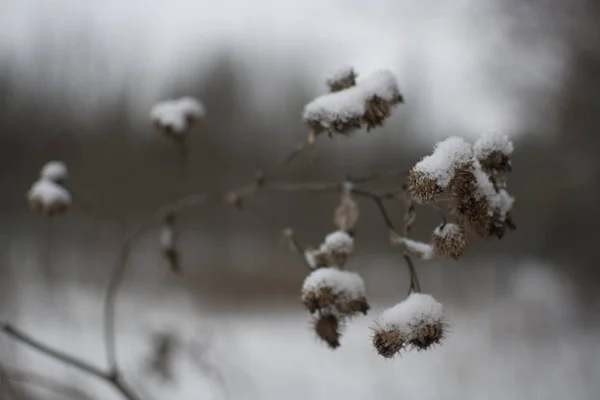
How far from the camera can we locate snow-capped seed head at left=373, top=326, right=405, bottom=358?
819 millimetres

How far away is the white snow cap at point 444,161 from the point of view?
774 millimetres

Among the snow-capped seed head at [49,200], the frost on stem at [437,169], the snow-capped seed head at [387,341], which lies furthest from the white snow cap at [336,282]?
the snow-capped seed head at [49,200]

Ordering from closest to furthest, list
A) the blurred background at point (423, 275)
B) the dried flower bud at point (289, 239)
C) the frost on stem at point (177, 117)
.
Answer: the dried flower bud at point (289, 239) → the frost on stem at point (177, 117) → the blurred background at point (423, 275)

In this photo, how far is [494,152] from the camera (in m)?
0.89

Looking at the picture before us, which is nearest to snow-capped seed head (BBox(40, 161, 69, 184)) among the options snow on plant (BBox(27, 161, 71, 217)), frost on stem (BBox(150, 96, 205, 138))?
snow on plant (BBox(27, 161, 71, 217))

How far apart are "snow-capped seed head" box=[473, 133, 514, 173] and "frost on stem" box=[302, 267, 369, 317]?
26cm

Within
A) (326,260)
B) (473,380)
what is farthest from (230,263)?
(326,260)

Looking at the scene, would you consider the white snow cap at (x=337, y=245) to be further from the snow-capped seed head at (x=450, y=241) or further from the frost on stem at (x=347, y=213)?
the snow-capped seed head at (x=450, y=241)

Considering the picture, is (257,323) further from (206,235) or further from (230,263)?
(206,235)

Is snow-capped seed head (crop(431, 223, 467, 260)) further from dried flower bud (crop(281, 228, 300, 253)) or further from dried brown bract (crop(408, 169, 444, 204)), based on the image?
dried flower bud (crop(281, 228, 300, 253))

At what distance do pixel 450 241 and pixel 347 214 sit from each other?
0.29 meters

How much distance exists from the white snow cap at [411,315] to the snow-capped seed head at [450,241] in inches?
2.6

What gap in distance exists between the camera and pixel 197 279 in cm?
913

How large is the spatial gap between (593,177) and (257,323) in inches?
167
